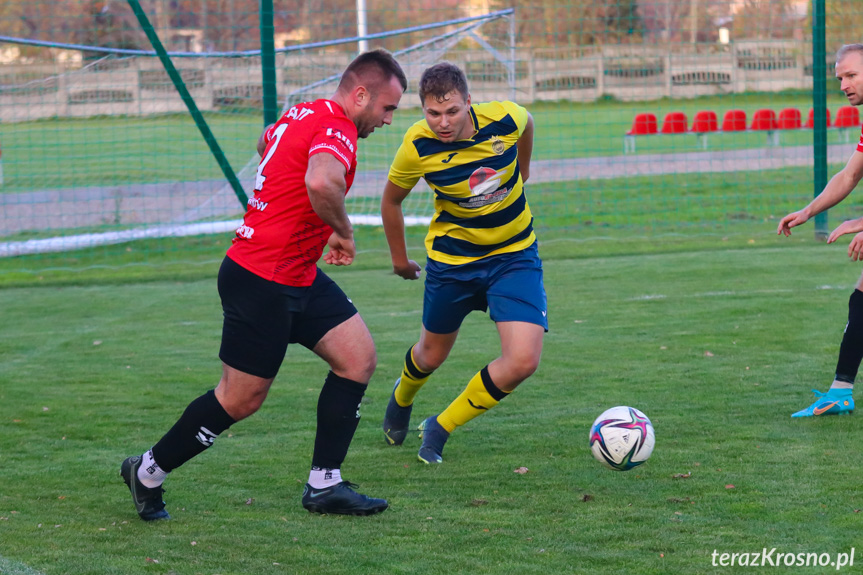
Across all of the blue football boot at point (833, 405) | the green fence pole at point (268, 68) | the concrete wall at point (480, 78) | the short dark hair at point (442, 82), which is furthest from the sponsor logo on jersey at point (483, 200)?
the concrete wall at point (480, 78)

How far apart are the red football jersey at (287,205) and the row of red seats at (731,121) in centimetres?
1392

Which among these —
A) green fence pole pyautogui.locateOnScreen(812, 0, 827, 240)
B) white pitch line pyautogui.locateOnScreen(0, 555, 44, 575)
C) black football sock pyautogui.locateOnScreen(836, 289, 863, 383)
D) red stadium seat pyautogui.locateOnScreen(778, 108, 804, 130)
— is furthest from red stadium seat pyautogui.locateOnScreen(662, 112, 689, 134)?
white pitch line pyautogui.locateOnScreen(0, 555, 44, 575)

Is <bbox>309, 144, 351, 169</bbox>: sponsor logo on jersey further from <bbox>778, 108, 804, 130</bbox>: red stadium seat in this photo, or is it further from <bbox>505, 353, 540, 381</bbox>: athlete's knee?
<bbox>778, 108, 804, 130</bbox>: red stadium seat

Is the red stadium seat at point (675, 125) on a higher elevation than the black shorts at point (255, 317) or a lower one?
higher

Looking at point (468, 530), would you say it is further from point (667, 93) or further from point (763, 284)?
point (667, 93)

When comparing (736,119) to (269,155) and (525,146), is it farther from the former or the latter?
(269,155)

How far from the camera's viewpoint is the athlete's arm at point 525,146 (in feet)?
17.3

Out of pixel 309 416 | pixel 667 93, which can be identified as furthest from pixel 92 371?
pixel 667 93

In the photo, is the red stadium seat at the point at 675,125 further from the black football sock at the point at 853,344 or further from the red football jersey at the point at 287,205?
the red football jersey at the point at 287,205

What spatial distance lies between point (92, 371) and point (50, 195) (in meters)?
8.73

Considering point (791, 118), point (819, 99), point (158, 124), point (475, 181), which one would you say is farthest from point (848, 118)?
point (475, 181)

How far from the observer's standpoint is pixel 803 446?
4887 millimetres

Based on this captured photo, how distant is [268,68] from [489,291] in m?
7.01

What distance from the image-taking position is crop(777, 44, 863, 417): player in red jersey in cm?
502
